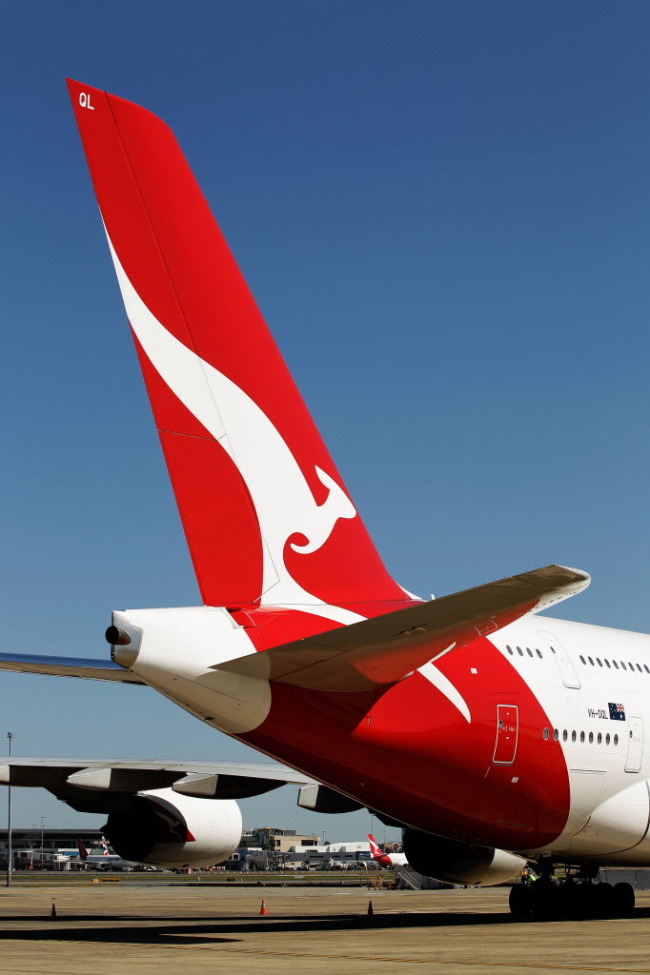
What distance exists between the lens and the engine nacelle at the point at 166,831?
1942cm

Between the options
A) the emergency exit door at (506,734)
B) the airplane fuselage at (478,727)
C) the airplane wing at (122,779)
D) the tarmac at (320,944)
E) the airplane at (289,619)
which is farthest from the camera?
the airplane wing at (122,779)

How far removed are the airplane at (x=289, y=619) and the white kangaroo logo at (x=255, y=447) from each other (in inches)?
0.9

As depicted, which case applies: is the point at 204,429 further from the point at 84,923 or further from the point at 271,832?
the point at 271,832

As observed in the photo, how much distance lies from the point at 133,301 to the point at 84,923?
10.8 m

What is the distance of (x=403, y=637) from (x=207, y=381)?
396cm

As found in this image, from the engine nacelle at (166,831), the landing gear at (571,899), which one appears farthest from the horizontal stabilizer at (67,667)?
the landing gear at (571,899)

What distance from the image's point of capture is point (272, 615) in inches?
552

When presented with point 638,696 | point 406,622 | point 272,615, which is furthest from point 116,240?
point 638,696

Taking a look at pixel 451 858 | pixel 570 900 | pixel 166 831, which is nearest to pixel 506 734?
pixel 451 858

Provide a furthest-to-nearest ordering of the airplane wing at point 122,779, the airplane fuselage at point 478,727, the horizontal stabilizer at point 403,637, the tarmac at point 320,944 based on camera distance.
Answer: the airplane wing at point 122,779 → the airplane fuselage at point 478,727 → the horizontal stabilizer at point 403,637 → the tarmac at point 320,944

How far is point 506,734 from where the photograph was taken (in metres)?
16.4

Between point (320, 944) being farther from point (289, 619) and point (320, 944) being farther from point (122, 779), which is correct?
point (122, 779)

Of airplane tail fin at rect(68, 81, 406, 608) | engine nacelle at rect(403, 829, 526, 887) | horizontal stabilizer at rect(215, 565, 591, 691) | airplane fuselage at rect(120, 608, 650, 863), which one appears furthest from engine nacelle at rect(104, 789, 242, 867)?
horizontal stabilizer at rect(215, 565, 591, 691)

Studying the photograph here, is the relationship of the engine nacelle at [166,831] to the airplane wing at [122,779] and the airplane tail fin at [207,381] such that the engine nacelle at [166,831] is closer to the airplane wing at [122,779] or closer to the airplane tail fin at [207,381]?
the airplane wing at [122,779]
